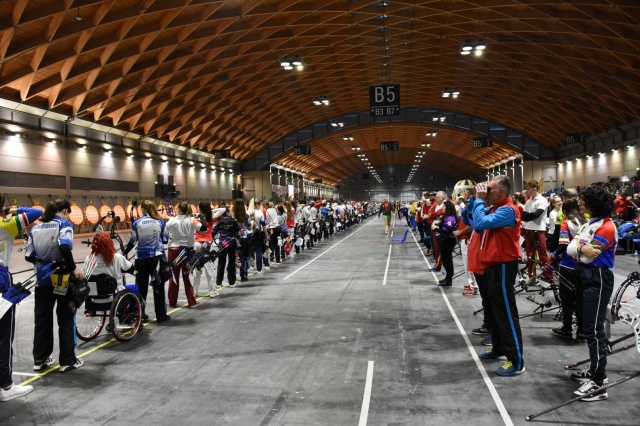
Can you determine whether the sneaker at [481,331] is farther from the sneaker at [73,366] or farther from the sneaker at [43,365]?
the sneaker at [43,365]

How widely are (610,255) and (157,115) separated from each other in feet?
97.6

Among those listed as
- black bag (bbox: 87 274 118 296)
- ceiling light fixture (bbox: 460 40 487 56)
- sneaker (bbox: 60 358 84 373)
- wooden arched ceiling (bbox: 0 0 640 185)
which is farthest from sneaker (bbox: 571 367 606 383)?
ceiling light fixture (bbox: 460 40 487 56)

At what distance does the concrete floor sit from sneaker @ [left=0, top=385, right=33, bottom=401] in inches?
2.9

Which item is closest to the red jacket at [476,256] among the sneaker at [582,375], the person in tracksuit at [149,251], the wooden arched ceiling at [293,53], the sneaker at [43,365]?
the sneaker at [582,375]

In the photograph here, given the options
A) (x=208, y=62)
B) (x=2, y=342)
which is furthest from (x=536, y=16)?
(x=2, y=342)

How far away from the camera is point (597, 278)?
4293 mm

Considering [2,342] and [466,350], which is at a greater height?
[2,342]

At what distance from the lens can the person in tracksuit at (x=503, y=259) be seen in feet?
16.1

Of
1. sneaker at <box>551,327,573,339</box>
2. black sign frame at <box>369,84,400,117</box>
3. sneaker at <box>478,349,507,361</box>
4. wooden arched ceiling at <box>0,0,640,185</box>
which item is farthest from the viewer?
black sign frame at <box>369,84,400,117</box>

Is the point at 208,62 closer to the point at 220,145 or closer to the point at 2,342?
the point at 220,145

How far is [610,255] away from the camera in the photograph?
14.0ft

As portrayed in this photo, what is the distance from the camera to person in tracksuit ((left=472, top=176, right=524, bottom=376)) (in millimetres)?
4898

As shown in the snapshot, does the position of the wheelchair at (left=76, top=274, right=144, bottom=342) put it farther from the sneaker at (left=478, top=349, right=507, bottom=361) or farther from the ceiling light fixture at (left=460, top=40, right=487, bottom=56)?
the ceiling light fixture at (left=460, top=40, right=487, bottom=56)

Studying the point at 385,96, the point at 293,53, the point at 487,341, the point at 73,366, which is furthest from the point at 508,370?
the point at 293,53
